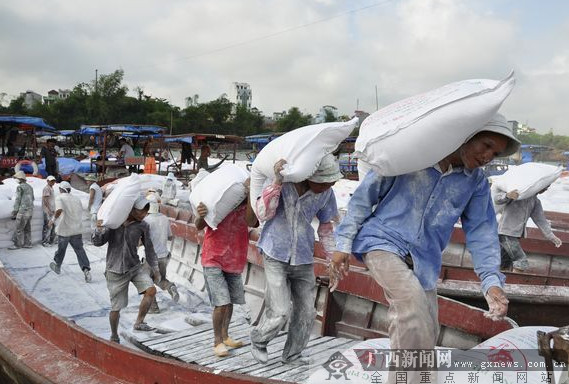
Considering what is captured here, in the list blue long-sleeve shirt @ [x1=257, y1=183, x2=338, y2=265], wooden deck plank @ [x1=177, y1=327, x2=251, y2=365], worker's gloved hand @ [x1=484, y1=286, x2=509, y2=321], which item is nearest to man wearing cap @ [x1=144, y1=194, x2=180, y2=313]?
wooden deck plank @ [x1=177, y1=327, x2=251, y2=365]

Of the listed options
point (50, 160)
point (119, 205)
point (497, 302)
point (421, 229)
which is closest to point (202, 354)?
point (119, 205)

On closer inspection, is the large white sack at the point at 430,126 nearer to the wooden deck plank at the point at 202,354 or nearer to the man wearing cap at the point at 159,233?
the wooden deck plank at the point at 202,354

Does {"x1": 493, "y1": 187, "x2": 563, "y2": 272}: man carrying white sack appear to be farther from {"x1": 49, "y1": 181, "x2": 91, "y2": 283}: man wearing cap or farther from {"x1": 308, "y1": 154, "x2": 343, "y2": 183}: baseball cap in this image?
{"x1": 49, "y1": 181, "x2": 91, "y2": 283}: man wearing cap

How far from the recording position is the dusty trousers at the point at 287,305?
292 cm

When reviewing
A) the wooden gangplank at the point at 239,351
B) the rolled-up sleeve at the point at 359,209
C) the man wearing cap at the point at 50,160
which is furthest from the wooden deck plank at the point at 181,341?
the man wearing cap at the point at 50,160

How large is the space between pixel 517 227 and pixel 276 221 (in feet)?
11.2

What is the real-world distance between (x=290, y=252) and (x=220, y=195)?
2.54ft

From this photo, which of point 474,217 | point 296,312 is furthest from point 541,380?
point 296,312

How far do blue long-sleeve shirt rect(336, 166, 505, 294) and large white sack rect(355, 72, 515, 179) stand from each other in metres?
0.11

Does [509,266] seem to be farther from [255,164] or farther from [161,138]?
[161,138]

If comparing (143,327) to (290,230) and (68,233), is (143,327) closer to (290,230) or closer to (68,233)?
(290,230)

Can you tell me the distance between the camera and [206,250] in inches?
140

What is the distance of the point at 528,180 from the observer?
5.41 meters

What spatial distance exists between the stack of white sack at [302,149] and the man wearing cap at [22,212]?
6.10 m
